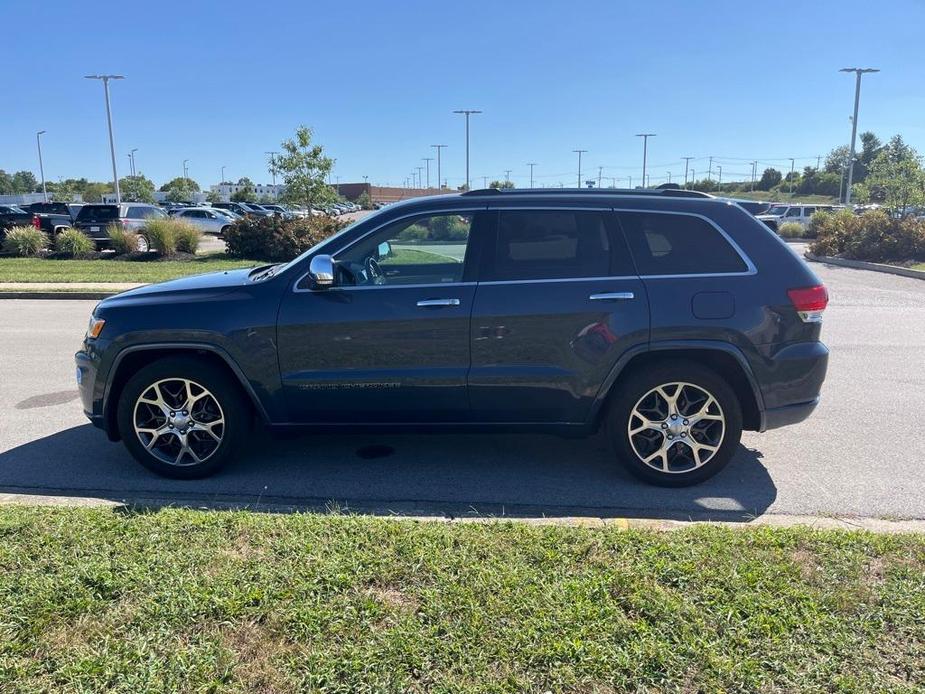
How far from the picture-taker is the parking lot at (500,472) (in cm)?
439

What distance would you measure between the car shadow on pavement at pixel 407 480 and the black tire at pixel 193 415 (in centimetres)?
13

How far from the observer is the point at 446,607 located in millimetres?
2984

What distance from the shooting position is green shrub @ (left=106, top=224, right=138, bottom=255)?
2092 cm

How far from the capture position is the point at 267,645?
2.75 m

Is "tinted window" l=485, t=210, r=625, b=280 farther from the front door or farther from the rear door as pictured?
the front door

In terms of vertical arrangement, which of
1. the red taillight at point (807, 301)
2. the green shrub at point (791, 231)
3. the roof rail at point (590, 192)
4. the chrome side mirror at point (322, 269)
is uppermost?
the roof rail at point (590, 192)

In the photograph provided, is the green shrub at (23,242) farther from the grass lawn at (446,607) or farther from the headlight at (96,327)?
the grass lawn at (446,607)

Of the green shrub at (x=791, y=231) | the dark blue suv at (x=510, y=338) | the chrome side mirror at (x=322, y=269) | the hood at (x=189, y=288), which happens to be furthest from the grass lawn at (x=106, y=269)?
the green shrub at (x=791, y=231)

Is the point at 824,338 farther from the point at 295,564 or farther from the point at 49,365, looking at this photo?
the point at 49,365

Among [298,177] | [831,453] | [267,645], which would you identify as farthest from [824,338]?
[298,177]

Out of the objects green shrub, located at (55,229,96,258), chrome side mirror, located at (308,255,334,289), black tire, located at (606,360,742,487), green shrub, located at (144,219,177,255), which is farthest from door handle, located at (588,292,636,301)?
green shrub, located at (55,229,96,258)

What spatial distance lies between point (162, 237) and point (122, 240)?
49.9 inches

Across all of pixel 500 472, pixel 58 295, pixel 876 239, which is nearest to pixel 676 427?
pixel 500 472

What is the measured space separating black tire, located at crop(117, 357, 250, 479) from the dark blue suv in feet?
0.04
